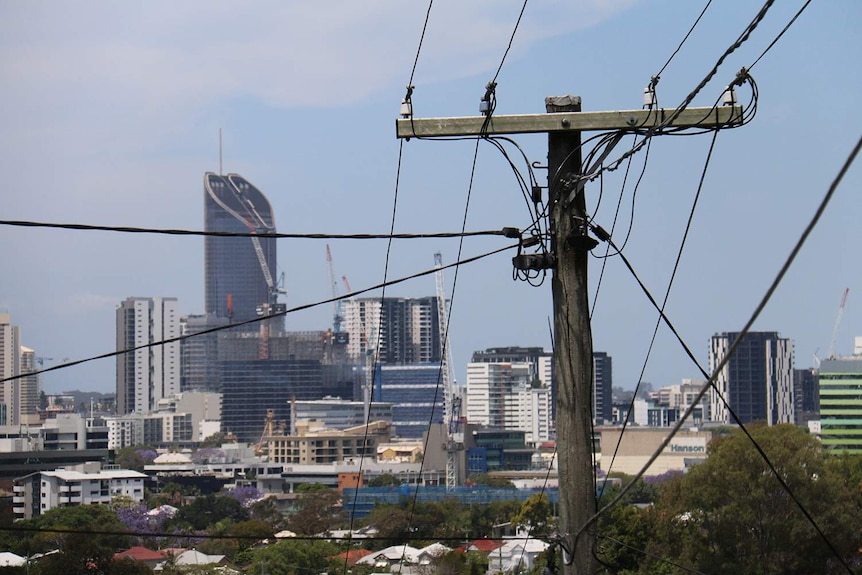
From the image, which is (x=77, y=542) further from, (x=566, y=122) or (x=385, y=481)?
(x=385, y=481)

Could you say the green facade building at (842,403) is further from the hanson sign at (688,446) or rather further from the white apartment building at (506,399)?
the white apartment building at (506,399)

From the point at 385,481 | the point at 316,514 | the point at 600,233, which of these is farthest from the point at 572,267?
the point at 385,481

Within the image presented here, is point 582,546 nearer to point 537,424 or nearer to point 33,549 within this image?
point 33,549

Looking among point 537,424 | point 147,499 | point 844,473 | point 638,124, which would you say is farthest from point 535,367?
point 638,124

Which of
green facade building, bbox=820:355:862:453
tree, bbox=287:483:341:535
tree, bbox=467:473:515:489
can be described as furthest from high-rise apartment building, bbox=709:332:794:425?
tree, bbox=287:483:341:535

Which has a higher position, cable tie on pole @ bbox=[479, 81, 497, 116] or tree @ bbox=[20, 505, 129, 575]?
cable tie on pole @ bbox=[479, 81, 497, 116]

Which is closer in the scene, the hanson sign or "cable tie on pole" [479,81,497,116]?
"cable tie on pole" [479,81,497,116]

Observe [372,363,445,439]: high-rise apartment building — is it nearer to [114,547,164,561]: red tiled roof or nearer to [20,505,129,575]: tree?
[20,505,129,575]: tree

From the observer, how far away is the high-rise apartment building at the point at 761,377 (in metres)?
173

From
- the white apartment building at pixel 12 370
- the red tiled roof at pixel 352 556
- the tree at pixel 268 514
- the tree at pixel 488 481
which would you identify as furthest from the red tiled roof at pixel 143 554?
the white apartment building at pixel 12 370

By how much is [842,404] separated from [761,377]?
73330 millimetres

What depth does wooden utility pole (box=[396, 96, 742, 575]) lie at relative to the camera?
6.37 meters

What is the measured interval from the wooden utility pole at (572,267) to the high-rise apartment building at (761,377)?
168m

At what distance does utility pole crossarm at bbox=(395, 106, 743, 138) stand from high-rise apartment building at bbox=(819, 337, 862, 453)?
94.2m
